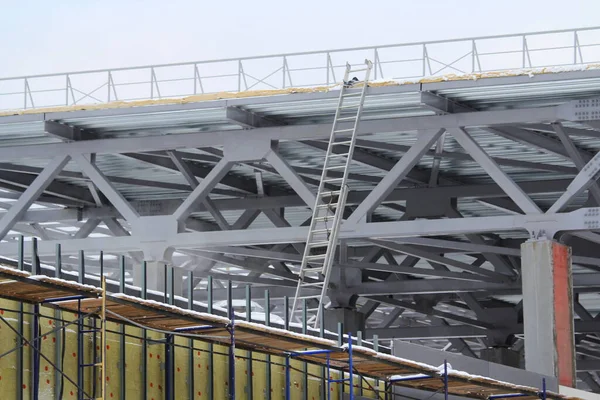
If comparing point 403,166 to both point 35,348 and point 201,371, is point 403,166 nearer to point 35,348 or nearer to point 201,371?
Result: point 201,371

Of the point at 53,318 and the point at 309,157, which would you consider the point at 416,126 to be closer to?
the point at 309,157

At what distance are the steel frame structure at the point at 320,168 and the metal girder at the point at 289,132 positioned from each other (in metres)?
0.04

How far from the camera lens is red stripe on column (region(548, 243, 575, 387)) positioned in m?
32.9

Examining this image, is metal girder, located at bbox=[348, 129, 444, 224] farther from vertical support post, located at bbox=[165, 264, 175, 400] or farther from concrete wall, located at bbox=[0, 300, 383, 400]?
vertical support post, located at bbox=[165, 264, 175, 400]

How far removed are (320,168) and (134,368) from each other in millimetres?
16643

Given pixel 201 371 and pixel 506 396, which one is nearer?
pixel 201 371

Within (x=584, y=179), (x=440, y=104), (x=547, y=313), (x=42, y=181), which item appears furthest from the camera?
(x=42, y=181)

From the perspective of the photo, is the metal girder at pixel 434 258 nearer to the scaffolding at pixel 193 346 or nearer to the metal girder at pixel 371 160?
the metal girder at pixel 371 160

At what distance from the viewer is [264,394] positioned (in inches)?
1141

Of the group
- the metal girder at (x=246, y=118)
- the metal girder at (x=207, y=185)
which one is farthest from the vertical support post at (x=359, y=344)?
the metal girder at (x=246, y=118)

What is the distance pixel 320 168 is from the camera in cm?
4031

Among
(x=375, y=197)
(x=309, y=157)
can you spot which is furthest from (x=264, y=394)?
(x=309, y=157)

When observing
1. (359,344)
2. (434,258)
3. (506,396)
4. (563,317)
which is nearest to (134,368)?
(359,344)

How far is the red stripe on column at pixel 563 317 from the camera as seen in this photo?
3294 cm
